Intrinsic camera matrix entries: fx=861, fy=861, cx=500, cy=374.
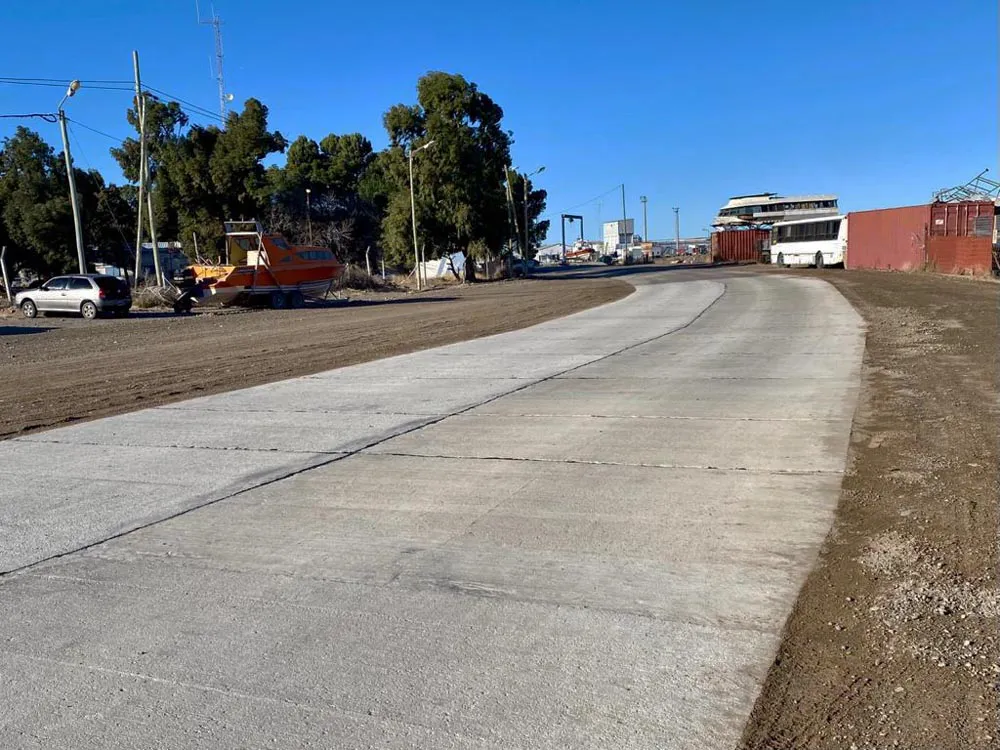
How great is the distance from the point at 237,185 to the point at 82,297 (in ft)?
102

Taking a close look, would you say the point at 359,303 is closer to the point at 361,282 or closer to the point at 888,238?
the point at 361,282

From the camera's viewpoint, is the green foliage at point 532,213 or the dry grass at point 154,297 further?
the green foliage at point 532,213

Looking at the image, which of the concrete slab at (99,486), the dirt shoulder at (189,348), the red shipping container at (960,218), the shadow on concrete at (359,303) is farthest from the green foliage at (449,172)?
the concrete slab at (99,486)

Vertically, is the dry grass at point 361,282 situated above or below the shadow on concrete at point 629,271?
above

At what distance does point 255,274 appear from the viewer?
1272 inches

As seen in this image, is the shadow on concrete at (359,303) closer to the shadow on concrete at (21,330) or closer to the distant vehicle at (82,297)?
the distant vehicle at (82,297)

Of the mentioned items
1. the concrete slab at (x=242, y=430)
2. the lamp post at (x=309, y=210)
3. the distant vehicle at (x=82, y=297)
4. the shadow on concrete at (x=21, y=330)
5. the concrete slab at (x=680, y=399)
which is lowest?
the shadow on concrete at (x=21, y=330)

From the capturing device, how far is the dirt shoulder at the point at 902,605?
3170mm

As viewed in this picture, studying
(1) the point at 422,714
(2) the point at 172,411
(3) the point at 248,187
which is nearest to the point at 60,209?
(3) the point at 248,187

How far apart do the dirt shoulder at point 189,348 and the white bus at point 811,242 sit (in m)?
18.5

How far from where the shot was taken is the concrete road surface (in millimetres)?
3355

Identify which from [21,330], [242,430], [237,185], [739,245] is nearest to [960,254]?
[242,430]

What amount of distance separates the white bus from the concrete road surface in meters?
38.9

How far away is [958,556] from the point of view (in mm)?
4766
